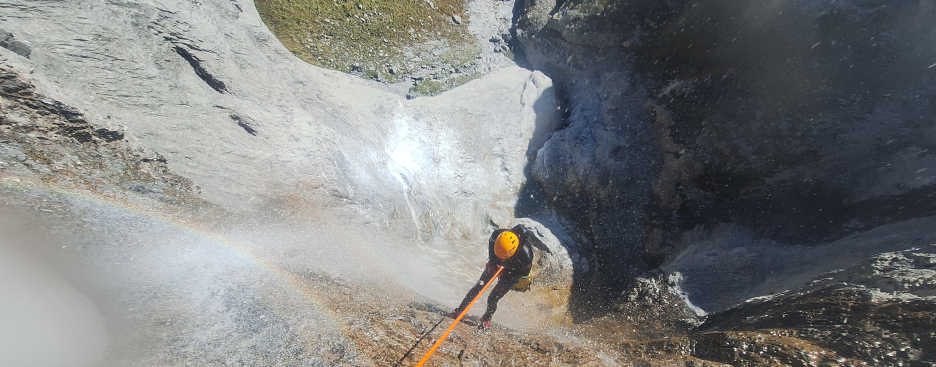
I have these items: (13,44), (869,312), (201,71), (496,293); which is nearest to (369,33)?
(201,71)

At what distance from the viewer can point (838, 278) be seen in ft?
22.7

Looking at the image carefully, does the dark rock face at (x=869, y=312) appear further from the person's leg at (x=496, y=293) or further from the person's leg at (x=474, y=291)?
the person's leg at (x=474, y=291)

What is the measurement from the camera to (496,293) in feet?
27.2

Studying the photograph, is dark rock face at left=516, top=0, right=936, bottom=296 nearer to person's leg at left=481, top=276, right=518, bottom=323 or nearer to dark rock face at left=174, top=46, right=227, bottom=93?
person's leg at left=481, top=276, right=518, bottom=323

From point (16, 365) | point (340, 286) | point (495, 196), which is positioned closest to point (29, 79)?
point (16, 365)

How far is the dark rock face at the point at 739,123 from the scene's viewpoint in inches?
296

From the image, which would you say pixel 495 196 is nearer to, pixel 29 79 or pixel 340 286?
pixel 340 286

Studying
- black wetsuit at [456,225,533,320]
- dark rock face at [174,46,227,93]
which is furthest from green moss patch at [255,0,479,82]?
black wetsuit at [456,225,533,320]

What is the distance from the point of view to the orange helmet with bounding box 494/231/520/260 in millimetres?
7477

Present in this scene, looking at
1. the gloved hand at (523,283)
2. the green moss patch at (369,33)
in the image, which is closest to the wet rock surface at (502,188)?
the gloved hand at (523,283)

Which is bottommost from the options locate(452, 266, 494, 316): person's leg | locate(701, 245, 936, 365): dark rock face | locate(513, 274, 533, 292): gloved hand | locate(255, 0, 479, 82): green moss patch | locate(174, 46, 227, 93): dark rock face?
locate(452, 266, 494, 316): person's leg

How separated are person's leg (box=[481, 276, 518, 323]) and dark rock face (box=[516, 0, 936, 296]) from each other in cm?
509

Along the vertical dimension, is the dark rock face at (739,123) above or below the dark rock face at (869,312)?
above

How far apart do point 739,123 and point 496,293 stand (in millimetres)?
7582
